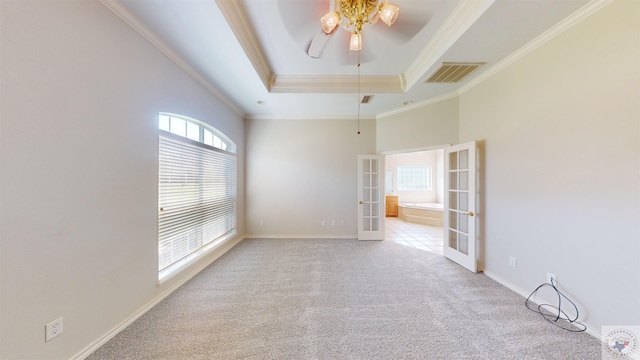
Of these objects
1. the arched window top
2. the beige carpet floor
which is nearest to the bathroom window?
the beige carpet floor

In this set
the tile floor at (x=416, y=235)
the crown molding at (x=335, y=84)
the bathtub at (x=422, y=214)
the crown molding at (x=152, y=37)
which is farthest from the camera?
the bathtub at (x=422, y=214)

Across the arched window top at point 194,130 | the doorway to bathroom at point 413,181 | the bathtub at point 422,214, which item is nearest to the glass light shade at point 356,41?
the arched window top at point 194,130

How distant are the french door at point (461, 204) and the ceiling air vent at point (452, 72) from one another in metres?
1.00

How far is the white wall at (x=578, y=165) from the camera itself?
5.40 feet

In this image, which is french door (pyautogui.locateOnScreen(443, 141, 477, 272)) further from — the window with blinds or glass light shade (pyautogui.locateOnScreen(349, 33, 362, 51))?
the window with blinds

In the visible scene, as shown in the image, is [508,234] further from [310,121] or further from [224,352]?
[310,121]

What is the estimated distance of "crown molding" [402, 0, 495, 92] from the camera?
1.97 m

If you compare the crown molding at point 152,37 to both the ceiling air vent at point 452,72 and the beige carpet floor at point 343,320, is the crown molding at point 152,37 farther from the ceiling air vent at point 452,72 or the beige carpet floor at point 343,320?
the ceiling air vent at point 452,72

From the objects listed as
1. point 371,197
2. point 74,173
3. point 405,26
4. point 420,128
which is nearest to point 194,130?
point 74,173

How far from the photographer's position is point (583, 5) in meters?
1.82

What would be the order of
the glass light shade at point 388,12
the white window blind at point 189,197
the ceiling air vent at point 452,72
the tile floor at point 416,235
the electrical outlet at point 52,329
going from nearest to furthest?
the electrical outlet at point 52,329, the glass light shade at point 388,12, the white window blind at point 189,197, the ceiling air vent at point 452,72, the tile floor at point 416,235

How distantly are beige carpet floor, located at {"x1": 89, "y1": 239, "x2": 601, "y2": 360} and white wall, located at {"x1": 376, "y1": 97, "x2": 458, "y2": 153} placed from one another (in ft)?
7.51

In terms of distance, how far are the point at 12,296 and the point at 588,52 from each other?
4.68 m

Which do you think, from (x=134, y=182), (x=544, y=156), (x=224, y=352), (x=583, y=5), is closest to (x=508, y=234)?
(x=544, y=156)
